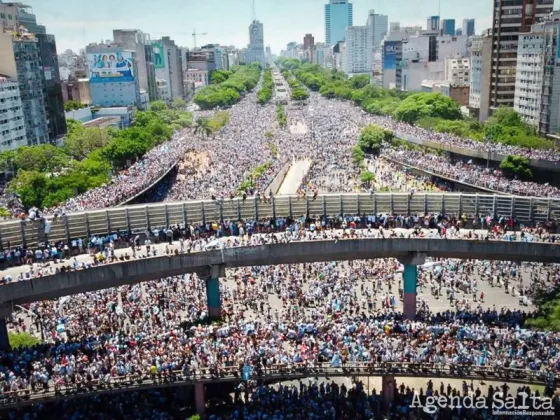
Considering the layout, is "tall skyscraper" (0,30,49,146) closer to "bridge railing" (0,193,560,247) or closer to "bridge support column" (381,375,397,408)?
"bridge railing" (0,193,560,247)

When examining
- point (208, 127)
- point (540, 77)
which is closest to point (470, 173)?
point (540, 77)

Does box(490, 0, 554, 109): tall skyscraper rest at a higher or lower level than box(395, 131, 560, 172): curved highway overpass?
higher

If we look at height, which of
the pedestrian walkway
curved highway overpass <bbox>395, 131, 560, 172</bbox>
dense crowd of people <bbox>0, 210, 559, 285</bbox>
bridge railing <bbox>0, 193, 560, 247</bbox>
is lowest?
the pedestrian walkway

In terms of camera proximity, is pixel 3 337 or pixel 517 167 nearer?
pixel 3 337

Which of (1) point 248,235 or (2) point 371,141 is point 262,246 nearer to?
(1) point 248,235

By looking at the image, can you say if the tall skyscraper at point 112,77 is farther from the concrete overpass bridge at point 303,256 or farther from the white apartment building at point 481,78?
the concrete overpass bridge at point 303,256

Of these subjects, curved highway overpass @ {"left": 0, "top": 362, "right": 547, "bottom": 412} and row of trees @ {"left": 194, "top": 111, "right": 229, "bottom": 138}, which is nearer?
curved highway overpass @ {"left": 0, "top": 362, "right": 547, "bottom": 412}

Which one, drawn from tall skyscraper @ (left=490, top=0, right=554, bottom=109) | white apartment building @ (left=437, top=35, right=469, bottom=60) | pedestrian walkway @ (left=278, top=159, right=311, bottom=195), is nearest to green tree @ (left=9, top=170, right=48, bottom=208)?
pedestrian walkway @ (left=278, top=159, right=311, bottom=195)

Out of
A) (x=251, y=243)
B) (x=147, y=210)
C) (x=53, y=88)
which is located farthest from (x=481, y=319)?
(x=53, y=88)
